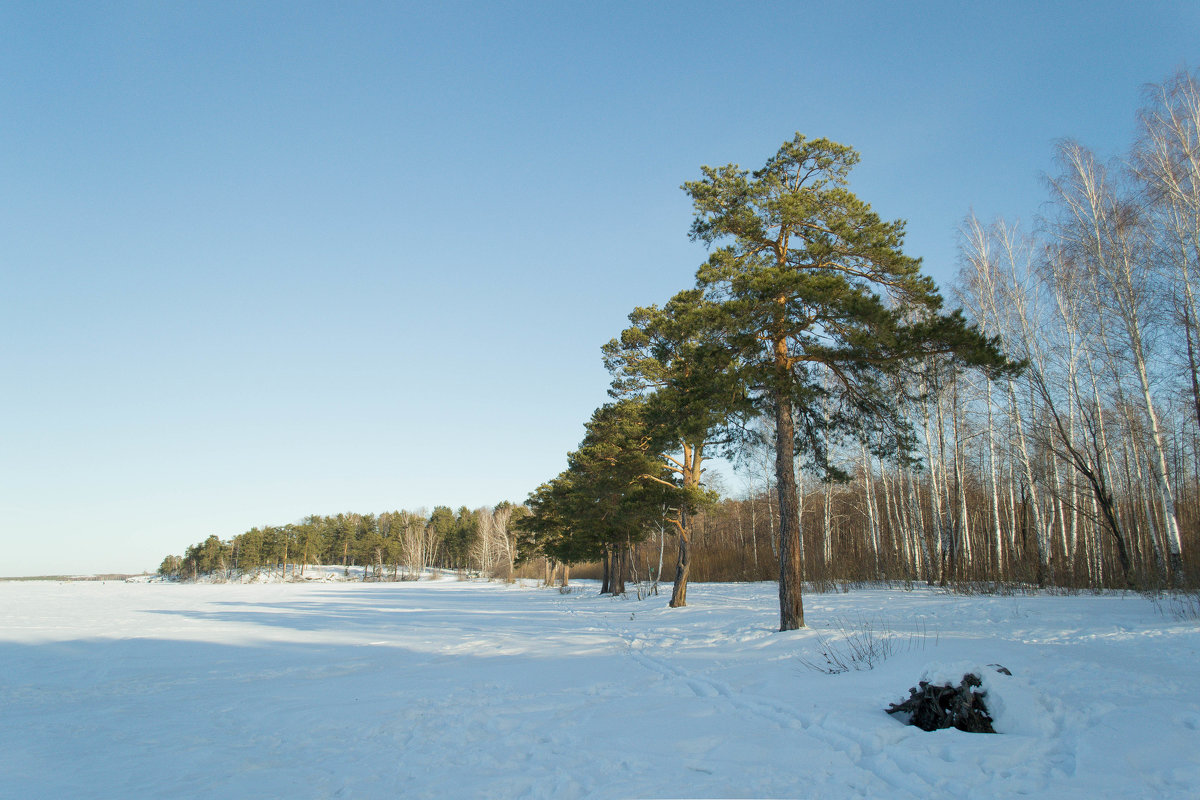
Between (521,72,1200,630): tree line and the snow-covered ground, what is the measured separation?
4.17 m

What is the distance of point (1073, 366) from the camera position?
1844cm

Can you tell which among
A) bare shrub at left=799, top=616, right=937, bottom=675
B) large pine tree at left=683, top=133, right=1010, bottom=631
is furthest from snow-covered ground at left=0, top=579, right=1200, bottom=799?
large pine tree at left=683, top=133, right=1010, bottom=631

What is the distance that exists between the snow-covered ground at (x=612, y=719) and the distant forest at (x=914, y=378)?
13.8ft

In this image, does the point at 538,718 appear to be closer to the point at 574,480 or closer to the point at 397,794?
the point at 397,794

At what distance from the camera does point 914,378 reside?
41.5 feet

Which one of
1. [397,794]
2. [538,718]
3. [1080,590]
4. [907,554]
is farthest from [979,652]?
[907,554]

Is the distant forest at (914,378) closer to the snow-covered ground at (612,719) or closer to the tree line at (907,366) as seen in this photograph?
the tree line at (907,366)

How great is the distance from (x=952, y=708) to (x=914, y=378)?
29.9ft

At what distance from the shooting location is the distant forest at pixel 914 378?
10.9 m

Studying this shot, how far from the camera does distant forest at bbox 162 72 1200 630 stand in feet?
35.9

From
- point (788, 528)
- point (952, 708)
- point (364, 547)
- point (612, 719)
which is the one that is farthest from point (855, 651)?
point (364, 547)

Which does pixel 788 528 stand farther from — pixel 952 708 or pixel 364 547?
pixel 364 547

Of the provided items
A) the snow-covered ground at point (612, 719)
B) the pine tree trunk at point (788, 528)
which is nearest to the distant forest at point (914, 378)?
the pine tree trunk at point (788, 528)

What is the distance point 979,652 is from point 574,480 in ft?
67.1
